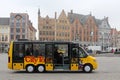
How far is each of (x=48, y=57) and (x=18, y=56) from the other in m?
2.13

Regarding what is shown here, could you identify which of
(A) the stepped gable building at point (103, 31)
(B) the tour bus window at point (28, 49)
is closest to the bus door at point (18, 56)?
(B) the tour bus window at point (28, 49)

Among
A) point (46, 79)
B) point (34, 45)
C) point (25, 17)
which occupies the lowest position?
point (46, 79)

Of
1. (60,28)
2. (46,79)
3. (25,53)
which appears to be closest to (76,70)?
(25,53)

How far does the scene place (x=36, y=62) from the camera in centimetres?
2820

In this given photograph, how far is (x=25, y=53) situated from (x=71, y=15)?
12519 centimetres

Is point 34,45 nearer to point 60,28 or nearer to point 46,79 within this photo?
point 46,79

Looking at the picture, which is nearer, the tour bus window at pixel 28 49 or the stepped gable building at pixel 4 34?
the tour bus window at pixel 28 49

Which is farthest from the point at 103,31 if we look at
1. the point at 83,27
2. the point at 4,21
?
the point at 4,21

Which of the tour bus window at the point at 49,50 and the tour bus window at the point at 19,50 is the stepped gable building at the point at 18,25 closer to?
the tour bus window at the point at 19,50

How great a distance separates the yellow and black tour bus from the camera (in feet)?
92.7

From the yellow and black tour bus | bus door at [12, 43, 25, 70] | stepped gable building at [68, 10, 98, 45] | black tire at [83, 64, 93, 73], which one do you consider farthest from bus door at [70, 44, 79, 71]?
stepped gable building at [68, 10, 98, 45]

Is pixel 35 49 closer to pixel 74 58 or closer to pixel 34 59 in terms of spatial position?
pixel 34 59

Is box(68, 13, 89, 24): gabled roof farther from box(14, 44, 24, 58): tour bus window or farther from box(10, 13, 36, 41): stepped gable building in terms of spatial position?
box(14, 44, 24, 58): tour bus window

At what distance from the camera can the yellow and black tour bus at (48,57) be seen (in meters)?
28.3
